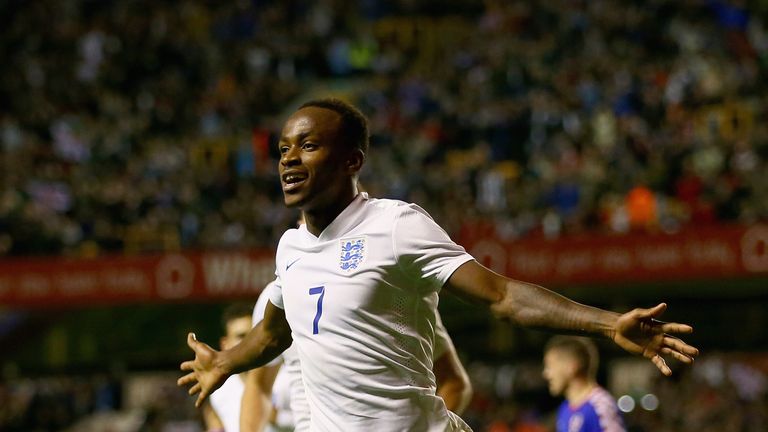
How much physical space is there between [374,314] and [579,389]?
3.94 metres

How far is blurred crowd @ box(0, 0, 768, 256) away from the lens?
54.7ft

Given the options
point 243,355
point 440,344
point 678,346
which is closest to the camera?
point 678,346

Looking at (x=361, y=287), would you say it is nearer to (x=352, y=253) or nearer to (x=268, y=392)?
(x=352, y=253)

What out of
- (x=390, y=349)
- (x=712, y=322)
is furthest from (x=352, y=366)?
(x=712, y=322)

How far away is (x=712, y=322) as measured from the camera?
16531 millimetres

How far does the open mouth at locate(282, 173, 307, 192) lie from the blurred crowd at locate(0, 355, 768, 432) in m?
9.47

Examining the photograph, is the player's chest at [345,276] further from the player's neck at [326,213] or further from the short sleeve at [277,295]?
the short sleeve at [277,295]

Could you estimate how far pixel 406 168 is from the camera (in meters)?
18.1

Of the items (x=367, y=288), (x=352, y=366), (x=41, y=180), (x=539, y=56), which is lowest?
(x=41, y=180)

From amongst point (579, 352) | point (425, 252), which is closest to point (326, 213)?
point (425, 252)

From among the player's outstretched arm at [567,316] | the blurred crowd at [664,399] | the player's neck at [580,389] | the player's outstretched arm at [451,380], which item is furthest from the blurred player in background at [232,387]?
the blurred crowd at [664,399]

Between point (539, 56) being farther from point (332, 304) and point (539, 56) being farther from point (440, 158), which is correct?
point (332, 304)

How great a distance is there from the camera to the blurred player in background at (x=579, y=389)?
747 centimetres

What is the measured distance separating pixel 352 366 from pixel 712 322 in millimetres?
13289
